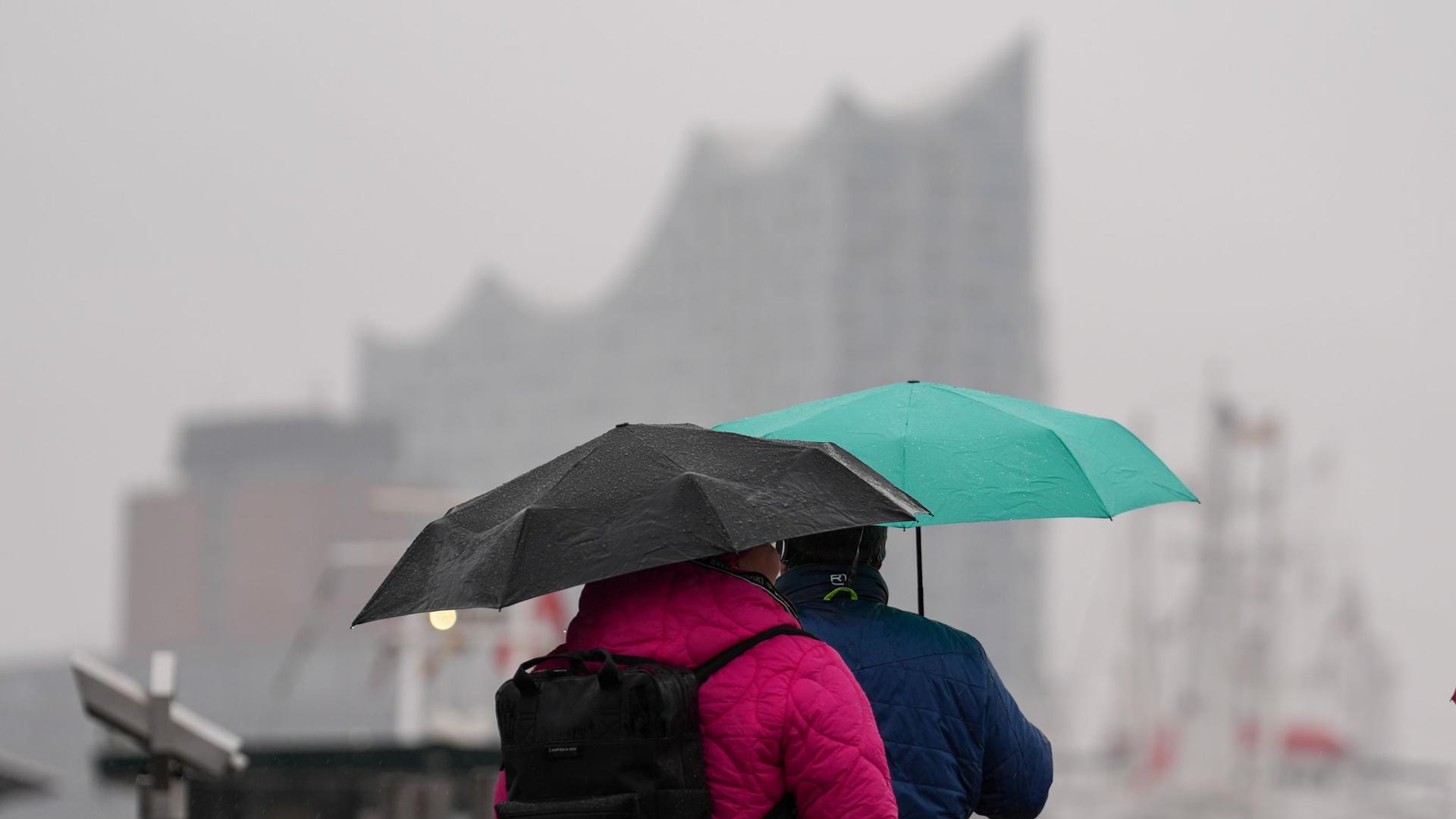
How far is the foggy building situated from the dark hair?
131444 mm

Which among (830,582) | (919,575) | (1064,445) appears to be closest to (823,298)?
(1064,445)

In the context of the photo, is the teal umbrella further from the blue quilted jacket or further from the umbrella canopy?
the blue quilted jacket

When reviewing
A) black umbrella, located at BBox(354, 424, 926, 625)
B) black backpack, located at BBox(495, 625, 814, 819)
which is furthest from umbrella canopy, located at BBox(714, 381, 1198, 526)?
black backpack, located at BBox(495, 625, 814, 819)

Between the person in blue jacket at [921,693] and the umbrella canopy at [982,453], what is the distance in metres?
0.36

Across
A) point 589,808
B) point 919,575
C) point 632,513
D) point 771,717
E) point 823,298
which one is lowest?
point 589,808

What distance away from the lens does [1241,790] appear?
224ft

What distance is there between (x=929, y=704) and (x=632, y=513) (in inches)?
26.4

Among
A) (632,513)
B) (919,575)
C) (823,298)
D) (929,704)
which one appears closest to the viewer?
(632,513)

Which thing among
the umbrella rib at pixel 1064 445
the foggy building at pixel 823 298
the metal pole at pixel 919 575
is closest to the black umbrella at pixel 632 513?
the metal pole at pixel 919 575

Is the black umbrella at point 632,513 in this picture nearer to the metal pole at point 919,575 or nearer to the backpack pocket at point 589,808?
the backpack pocket at point 589,808

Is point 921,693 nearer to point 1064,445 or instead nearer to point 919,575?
point 919,575

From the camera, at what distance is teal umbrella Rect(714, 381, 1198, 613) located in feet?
11.2

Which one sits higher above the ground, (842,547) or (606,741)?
(842,547)

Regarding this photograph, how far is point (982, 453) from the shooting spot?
3496 millimetres
